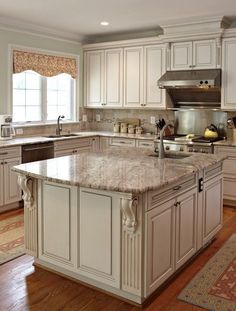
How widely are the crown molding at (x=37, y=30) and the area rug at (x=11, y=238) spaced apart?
2826 mm

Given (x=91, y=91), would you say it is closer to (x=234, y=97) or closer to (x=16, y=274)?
(x=234, y=97)

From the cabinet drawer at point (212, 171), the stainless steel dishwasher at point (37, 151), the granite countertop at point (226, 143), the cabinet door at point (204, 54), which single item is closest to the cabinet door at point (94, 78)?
the stainless steel dishwasher at point (37, 151)

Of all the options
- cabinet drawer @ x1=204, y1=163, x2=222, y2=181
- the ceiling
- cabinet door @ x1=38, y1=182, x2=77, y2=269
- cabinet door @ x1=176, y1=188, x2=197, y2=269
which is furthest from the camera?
the ceiling

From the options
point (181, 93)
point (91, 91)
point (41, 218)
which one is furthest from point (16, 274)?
point (91, 91)

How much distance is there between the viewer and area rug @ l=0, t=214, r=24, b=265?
146 inches

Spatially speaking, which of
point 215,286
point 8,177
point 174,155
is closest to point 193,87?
point 174,155

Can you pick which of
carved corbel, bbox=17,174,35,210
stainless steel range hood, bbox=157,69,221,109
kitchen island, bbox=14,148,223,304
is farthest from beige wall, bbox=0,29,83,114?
carved corbel, bbox=17,174,35,210

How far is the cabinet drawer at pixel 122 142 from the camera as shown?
6370 mm

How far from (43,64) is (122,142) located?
1.84 metres

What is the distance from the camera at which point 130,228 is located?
271 cm

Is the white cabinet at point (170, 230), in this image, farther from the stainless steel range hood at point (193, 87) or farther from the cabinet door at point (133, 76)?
the cabinet door at point (133, 76)

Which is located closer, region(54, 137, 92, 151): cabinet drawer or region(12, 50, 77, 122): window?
region(54, 137, 92, 151): cabinet drawer

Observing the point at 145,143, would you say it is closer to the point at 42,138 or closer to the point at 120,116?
the point at 120,116

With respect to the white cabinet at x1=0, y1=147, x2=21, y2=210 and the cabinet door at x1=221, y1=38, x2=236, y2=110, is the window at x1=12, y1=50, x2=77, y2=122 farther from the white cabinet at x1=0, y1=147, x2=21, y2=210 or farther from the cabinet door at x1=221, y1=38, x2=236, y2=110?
the cabinet door at x1=221, y1=38, x2=236, y2=110
